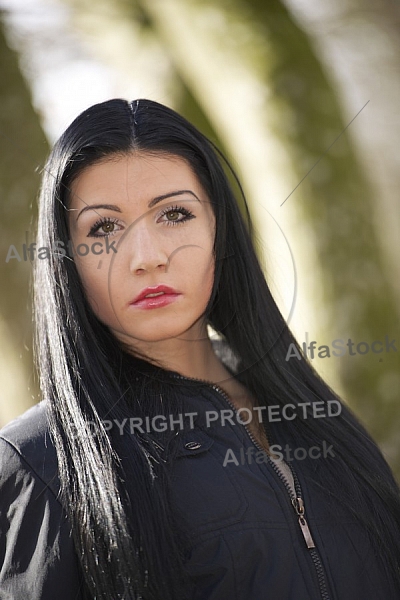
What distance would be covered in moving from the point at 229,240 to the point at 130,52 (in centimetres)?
109

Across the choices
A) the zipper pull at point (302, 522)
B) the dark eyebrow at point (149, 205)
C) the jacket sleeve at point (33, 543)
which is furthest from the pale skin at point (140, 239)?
the jacket sleeve at point (33, 543)

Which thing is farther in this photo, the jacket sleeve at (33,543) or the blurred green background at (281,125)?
the blurred green background at (281,125)

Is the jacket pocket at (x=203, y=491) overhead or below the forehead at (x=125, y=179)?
A: below

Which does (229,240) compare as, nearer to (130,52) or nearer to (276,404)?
(276,404)

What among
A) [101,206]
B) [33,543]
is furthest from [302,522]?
[101,206]

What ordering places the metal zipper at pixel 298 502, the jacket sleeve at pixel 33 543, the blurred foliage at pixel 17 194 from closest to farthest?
1. the jacket sleeve at pixel 33 543
2. the metal zipper at pixel 298 502
3. the blurred foliage at pixel 17 194

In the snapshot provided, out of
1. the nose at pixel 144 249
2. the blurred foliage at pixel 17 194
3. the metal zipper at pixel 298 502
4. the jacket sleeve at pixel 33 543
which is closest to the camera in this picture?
the jacket sleeve at pixel 33 543

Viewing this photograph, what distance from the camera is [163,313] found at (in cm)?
134

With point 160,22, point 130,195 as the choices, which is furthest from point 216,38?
point 130,195

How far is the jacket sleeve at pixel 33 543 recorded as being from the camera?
108cm

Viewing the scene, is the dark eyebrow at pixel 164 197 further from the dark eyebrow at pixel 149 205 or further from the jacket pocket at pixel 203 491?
the jacket pocket at pixel 203 491

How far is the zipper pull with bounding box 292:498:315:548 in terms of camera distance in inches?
47.7

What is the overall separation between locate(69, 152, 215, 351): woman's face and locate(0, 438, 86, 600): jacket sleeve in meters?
0.35

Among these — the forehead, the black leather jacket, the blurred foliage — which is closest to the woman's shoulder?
the black leather jacket
